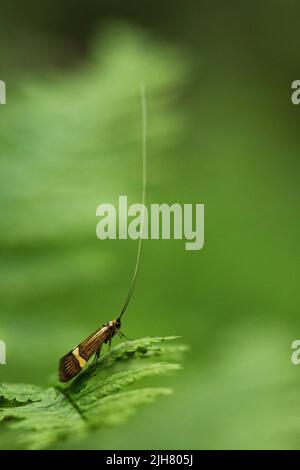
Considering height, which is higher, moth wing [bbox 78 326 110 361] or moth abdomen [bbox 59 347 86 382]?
moth wing [bbox 78 326 110 361]

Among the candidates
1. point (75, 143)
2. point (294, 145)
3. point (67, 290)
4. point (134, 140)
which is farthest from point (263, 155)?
point (67, 290)

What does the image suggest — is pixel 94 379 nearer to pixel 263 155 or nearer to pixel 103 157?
pixel 103 157

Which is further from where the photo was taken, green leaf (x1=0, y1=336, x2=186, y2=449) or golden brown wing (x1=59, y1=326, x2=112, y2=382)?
golden brown wing (x1=59, y1=326, x2=112, y2=382)

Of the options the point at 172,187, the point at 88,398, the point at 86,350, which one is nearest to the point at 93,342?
the point at 86,350

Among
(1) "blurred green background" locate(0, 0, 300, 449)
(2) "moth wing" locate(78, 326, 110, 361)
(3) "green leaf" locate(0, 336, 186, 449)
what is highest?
(1) "blurred green background" locate(0, 0, 300, 449)

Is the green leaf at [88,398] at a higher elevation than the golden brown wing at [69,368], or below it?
below
